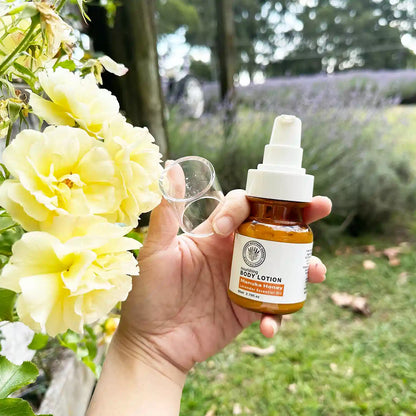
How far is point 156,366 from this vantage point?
0.82 metres

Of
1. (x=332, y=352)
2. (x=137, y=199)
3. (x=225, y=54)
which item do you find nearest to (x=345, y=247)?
(x=332, y=352)

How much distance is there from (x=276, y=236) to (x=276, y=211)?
6 cm

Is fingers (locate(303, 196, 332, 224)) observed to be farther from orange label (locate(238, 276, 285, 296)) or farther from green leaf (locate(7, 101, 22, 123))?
green leaf (locate(7, 101, 22, 123))

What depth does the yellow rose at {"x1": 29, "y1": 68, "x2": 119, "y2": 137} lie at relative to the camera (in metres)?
0.36

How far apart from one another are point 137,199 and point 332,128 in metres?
2.66

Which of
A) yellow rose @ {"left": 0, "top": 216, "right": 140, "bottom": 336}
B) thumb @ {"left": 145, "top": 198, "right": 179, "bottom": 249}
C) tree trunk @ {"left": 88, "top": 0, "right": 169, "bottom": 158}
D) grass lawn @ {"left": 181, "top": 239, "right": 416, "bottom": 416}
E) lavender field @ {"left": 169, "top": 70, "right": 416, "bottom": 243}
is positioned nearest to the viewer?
yellow rose @ {"left": 0, "top": 216, "right": 140, "bottom": 336}

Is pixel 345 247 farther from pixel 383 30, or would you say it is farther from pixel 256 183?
pixel 383 30

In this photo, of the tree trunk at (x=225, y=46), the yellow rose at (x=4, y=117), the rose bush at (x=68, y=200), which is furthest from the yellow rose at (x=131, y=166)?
the tree trunk at (x=225, y=46)

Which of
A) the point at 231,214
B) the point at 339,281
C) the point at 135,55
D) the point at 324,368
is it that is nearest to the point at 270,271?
the point at 231,214

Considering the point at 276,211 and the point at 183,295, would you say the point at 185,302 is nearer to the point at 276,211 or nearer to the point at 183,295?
the point at 183,295

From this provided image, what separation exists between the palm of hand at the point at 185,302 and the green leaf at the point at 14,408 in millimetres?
416

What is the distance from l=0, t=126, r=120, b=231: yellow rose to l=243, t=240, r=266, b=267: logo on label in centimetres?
37

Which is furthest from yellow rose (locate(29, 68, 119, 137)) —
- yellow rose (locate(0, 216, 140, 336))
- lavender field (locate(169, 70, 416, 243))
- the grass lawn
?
lavender field (locate(169, 70, 416, 243))

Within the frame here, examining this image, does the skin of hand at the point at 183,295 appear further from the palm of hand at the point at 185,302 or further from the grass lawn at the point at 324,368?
the grass lawn at the point at 324,368
